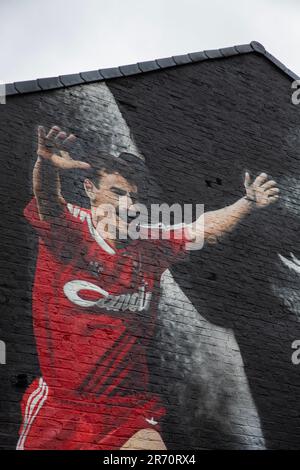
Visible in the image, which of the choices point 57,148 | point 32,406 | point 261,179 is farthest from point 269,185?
point 32,406

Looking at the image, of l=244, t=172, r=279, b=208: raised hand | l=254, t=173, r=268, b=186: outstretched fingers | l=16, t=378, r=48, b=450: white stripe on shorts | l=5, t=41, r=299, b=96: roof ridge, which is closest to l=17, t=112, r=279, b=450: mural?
l=16, t=378, r=48, b=450: white stripe on shorts

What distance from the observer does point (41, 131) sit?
1105cm

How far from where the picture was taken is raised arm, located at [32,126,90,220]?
10594 millimetres

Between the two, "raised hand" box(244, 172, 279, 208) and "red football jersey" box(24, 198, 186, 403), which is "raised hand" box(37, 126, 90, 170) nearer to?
"red football jersey" box(24, 198, 186, 403)

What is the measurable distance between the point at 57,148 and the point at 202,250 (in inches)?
90.8

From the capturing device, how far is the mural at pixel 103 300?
9.77 m

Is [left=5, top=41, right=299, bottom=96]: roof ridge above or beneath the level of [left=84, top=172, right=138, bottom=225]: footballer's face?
above

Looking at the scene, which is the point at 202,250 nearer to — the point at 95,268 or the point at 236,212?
the point at 236,212

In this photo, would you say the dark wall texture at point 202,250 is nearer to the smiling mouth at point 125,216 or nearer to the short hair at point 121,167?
the short hair at point 121,167

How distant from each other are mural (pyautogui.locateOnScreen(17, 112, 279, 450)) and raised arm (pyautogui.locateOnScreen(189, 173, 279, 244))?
2 centimetres

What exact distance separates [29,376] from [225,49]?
21.2ft

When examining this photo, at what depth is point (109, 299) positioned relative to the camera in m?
10.6

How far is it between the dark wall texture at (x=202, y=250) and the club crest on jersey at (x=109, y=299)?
262 mm

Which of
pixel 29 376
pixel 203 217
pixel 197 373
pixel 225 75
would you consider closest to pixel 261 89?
pixel 225 75
